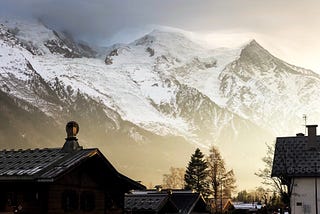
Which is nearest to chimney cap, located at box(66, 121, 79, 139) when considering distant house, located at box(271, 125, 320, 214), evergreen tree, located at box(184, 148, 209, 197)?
distant house, located at box(271, 125, 320, 214)

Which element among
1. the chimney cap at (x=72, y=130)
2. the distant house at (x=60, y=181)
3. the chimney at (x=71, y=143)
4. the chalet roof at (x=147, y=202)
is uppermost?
the chimney cap at (x=72, y=130)

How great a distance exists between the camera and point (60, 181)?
2650 centimetres

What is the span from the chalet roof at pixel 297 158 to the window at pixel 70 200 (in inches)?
827

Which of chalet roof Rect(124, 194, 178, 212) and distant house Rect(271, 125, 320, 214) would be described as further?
chalet roof Rect(124, 194, 178, 212)

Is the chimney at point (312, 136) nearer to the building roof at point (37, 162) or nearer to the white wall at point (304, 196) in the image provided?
the white wall at point (304, 196)

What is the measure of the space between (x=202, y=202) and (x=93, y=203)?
3362 centimetres

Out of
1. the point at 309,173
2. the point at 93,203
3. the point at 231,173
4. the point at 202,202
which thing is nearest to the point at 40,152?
the point at 93,203

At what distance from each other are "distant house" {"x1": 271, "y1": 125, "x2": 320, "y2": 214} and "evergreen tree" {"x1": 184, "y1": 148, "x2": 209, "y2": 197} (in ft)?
178

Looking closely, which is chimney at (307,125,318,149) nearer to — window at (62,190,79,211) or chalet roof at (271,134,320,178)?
chalet roof at (271,134,320,178)

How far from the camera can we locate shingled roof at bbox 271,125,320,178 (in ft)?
145

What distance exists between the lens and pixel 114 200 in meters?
32.3

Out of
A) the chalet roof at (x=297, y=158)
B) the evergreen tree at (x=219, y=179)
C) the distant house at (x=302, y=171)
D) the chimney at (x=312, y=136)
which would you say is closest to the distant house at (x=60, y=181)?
the distant house at (x=302, y=171)

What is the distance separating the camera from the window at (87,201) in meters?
29.1

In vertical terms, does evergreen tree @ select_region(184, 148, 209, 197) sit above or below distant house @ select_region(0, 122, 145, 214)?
above
